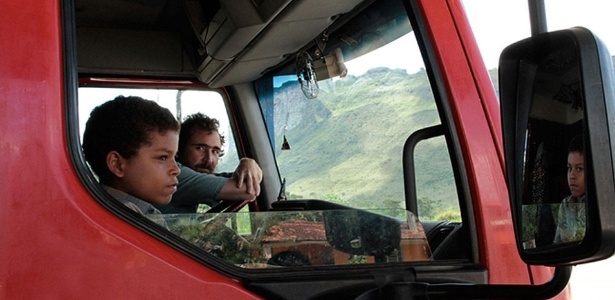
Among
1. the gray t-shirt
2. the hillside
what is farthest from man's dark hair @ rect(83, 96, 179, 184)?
the hillside

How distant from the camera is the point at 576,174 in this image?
113 cm

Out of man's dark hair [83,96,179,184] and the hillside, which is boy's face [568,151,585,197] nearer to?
the hillside

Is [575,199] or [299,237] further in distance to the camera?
[299,237]

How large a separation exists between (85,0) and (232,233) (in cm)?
147

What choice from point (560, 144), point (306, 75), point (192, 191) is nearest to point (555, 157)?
point (560, 144)

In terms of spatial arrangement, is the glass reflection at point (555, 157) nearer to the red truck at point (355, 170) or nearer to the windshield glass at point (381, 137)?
the red truck at point (355, 170)

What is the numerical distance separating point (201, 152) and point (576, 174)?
1932 mm

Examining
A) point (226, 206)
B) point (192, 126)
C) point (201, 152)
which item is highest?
point (192, 126)

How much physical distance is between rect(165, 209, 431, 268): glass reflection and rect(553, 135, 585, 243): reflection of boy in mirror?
42cm

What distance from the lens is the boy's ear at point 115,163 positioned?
1599 mm

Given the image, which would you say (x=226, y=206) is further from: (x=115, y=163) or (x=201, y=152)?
(x=115, y=163)

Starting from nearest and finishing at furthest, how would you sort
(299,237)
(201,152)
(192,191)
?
(299,237)
(192,191)
(201,152)

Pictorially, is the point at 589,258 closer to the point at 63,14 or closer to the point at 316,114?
the point at 63,14


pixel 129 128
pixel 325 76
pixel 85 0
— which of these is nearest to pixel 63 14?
pixel 129 128
